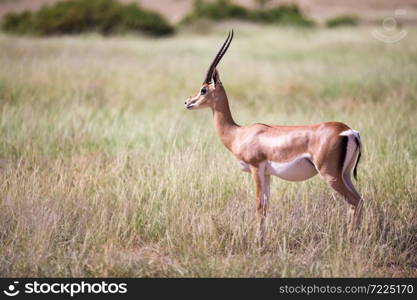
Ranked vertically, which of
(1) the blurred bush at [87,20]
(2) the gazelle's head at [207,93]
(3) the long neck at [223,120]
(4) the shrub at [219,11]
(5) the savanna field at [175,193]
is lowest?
(5) the savanna field at [175,193]

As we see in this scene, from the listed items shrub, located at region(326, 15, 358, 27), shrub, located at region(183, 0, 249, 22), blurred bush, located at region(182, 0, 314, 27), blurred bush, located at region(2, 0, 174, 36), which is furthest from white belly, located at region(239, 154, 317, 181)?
shrub, located at region(326, 15, 358, 27)

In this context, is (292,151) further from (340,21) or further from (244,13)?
(340,21)

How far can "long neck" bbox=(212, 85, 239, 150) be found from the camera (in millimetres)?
4461

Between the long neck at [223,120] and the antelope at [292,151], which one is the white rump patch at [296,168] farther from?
the long neck at [223,120]

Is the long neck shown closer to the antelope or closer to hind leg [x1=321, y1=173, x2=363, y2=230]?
the antelope

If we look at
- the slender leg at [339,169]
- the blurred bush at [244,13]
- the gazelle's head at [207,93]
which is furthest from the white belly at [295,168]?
the blurred bush at [244,13]

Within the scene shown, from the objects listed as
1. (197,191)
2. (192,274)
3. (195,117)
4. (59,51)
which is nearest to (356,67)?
(195,117)

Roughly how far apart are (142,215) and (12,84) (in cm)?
685

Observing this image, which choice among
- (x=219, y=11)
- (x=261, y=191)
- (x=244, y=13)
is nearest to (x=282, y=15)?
(x=244, y=13)

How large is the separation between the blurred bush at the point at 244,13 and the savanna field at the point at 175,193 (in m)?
23.4

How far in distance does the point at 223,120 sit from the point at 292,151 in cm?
65

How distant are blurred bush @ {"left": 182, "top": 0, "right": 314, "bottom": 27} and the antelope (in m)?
28.9

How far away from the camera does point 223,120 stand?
177 inches

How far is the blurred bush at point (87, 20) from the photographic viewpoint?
90.7 feet
